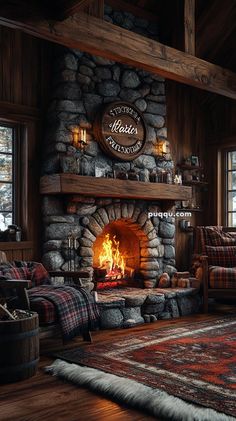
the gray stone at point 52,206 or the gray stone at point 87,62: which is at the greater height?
the gray stone at point 87,62

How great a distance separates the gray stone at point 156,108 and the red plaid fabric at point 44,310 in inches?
128

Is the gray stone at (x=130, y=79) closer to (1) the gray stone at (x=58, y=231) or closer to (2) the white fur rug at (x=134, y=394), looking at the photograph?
(1) the gray stone at (x=58, y=231)

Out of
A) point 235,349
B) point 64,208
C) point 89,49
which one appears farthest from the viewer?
point 64,208

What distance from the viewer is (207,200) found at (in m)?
7.15

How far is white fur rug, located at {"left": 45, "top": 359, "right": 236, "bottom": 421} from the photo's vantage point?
254cm

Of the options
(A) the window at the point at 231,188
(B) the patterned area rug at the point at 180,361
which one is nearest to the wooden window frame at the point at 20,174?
(B) the patterned area rug at the point at 180,361

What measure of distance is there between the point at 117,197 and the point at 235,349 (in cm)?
235

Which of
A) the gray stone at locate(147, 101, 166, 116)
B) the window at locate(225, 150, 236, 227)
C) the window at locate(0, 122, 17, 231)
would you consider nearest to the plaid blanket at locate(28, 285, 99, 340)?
the window at locate(0, 122, 17, 231)

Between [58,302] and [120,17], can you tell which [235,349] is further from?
[120,17]

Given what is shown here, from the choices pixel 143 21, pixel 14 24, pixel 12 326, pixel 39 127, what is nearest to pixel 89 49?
pixel 14 24

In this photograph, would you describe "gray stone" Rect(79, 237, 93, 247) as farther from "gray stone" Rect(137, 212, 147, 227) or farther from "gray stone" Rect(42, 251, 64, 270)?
"gray stone" Rect(137, 212, 147, 227)

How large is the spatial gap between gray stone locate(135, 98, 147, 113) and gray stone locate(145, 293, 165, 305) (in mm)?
2325

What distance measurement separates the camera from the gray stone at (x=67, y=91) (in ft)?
17.0

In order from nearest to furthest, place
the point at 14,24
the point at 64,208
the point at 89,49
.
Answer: the point at 14,24
the point at 89,49
the point at 64,208
